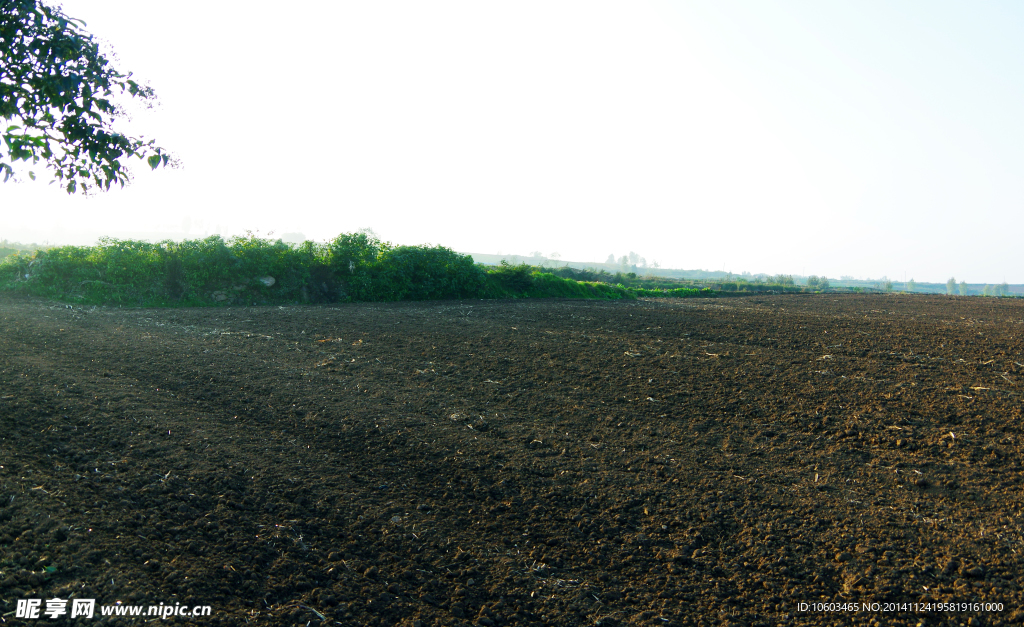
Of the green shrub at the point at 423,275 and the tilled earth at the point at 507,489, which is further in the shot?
the green shrub at the point at 423,275

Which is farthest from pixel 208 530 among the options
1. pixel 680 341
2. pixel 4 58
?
pixel 680 341

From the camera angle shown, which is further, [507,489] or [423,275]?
[423,275]

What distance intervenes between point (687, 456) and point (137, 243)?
2096 centimetres

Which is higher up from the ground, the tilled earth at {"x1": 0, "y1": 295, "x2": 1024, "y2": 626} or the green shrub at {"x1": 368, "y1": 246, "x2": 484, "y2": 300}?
the green shrub at {"x1": 368, "y1": 246, "x2": 484, "y2": 300}

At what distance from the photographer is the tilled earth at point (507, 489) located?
10.5ft

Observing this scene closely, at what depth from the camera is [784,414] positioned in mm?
6668

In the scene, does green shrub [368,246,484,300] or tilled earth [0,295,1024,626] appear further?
green shrub [368,246,484,300]

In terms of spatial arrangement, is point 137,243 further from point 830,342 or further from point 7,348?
point 830,342

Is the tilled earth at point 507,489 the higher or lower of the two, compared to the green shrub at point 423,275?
lower

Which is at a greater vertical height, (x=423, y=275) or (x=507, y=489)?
(x=423, y=275)

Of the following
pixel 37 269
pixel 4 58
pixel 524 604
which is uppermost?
pixel 4 58

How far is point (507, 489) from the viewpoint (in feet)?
15.0

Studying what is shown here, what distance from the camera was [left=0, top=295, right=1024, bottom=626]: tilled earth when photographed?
10.5 ft

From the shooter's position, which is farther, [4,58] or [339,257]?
[339,257]
